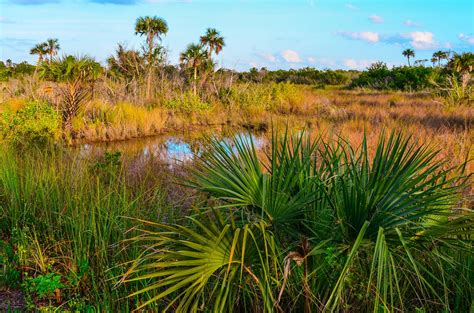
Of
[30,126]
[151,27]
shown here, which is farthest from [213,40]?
[30,126]

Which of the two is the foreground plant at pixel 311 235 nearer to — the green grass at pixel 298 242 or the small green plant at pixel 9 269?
the green grass at pixel 298 242

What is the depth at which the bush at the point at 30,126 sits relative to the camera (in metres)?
10.3

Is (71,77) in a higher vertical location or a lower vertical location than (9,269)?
higher

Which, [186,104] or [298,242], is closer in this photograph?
[298,242]

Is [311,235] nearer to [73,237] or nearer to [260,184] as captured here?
[260,184]

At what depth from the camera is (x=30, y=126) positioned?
38.1 ft

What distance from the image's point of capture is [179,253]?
2.55 meters

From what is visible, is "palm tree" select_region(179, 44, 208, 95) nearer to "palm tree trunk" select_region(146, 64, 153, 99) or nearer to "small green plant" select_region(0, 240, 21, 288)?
"palm tree trunk" select_region(146, 64, 153, 99)

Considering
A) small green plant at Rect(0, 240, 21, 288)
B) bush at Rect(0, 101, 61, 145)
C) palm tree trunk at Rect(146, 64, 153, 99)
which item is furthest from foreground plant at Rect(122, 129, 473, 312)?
palm tree trunk at Rect(146, 64, 153, 99)

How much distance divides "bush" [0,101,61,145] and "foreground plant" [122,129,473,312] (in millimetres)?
7544

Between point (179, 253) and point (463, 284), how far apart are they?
7.22 feet

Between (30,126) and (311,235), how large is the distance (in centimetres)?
1038

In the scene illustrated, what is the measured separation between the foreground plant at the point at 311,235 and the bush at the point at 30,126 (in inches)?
297

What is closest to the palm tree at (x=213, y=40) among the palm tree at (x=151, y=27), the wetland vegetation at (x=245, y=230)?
the palm tree at (x=151, y=27)
